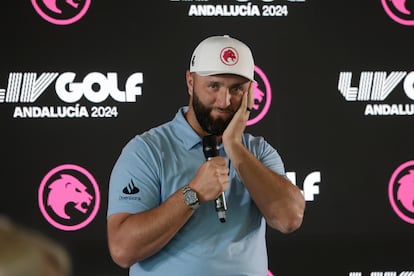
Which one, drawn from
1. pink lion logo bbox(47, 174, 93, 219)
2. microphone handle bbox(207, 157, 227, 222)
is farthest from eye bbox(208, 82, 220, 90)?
pink lion logo bbox(47, 174, 93, 219)

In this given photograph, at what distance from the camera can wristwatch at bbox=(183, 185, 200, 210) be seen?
5.49ft

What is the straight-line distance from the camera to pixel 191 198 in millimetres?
1678

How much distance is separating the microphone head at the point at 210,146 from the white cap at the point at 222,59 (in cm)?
17

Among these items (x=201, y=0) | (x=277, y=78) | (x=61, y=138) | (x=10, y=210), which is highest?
(x=201, y=0)

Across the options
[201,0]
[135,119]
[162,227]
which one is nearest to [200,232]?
[162,227]

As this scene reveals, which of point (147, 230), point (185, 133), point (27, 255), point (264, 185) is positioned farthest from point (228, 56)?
point (27, 255)

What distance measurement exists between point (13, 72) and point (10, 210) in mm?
568

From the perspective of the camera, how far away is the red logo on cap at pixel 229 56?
1.88 metres

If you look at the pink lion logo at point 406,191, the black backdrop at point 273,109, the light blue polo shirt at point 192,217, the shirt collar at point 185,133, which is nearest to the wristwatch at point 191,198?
the light blue polo shirt at point 192,217

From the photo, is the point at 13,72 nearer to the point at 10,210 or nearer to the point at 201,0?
the point at 10,210

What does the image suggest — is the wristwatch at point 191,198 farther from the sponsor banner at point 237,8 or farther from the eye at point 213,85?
the sponsor banner at point 237,8

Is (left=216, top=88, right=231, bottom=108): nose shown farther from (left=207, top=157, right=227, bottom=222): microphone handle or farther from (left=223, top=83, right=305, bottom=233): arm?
(left=207, top=157, right=227, bottom=222): microphone handle

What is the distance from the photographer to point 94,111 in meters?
2.92

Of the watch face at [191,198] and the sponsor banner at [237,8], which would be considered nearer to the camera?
the watch face at [191,198]
